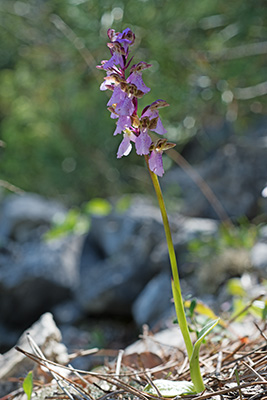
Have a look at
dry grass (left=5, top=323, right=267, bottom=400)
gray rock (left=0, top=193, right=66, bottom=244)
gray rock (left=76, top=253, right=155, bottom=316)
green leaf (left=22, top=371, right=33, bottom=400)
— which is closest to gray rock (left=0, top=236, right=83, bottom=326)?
gray rock (left=76, top=253, right=155, bottom=316)

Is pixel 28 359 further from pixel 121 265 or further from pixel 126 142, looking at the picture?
pixel 121 265

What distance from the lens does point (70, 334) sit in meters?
2.62

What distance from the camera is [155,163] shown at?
67 centimetres

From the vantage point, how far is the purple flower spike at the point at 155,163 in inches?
A: 26.4

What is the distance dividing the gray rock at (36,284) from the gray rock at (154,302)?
0.69m

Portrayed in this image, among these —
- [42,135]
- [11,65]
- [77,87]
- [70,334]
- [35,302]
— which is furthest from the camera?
[11,65]

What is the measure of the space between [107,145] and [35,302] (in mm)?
2247

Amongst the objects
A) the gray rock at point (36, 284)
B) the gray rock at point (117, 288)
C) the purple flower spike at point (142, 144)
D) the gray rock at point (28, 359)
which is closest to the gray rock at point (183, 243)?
the gray rock at point (117, 288)

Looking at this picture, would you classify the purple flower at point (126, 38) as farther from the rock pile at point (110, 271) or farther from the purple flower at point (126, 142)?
the rock pile at point (110, 271)

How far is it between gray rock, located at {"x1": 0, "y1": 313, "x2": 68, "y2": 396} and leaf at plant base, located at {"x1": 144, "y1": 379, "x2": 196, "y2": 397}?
397 mm

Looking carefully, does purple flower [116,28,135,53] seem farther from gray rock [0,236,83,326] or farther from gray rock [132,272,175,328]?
gray rock [0,236,83,326]

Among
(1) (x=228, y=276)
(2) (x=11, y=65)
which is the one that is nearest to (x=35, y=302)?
(1) (x=228, y=276)

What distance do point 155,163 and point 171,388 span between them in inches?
13.3

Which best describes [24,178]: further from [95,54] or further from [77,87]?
[95,54]
